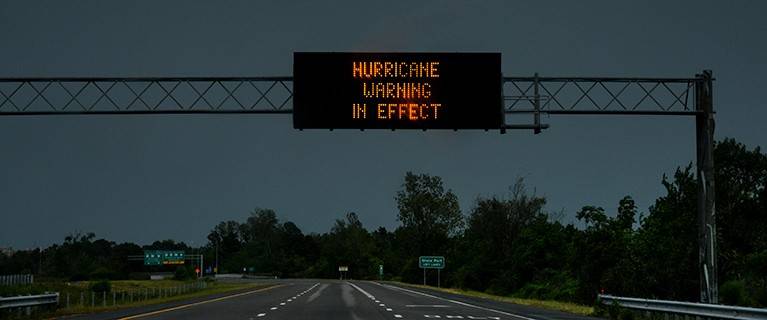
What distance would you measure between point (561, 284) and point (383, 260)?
107368 mm

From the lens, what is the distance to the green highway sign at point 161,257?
524 ft

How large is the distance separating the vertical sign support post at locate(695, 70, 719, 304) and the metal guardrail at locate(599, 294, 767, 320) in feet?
6.85

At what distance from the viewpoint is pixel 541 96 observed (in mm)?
27672

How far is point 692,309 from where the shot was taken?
2323cm

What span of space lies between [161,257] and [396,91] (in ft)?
466

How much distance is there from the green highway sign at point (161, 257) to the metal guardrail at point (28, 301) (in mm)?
130705

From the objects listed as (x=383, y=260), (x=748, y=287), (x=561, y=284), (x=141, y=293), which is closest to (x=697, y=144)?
(x=748, y=287)

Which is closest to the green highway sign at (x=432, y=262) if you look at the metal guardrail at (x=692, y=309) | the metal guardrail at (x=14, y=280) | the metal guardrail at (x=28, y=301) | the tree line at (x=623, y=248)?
the tree line at (x=623, y=248)

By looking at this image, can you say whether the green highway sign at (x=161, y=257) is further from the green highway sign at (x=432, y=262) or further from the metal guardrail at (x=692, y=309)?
the metal guardrail at (x=692, y=309)

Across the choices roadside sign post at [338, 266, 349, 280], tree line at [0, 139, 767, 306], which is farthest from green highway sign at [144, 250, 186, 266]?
tree line at [0, 139, 767, 306]

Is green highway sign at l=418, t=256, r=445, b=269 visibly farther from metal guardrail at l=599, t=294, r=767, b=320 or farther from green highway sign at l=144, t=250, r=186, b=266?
green highway sign at l=144, t=250, r=186, b=266

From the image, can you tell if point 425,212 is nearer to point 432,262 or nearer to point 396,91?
point 432,262

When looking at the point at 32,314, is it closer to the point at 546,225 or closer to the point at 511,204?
the point at 546,225

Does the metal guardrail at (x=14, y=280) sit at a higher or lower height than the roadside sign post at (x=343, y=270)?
higher
